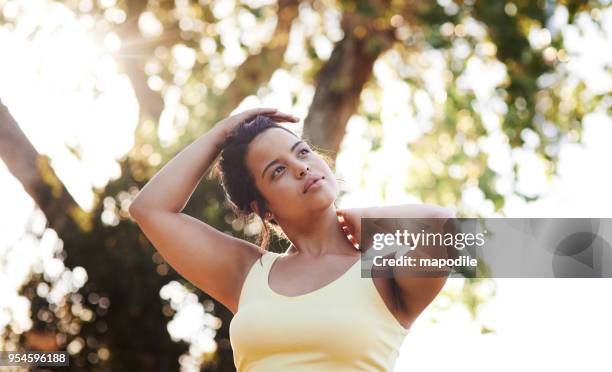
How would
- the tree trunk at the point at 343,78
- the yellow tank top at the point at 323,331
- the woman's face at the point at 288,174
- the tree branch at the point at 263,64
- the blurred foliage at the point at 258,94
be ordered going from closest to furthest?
the yellow tank top at the point at 323,331
the woman's face at the point at 288,174
the blurred foliage at the point at 258,94
the tree trunk at the point at 343,78
the tree branch at the point at 263,64

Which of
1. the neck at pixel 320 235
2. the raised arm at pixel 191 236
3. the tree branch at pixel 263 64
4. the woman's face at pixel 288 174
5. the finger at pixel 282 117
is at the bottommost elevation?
the tree branch at pixel 263 64

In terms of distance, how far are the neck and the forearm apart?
0.37 meters

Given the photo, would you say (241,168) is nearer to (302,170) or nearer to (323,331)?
(302,170)

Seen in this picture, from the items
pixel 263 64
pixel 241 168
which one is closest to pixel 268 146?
pixel 241 168

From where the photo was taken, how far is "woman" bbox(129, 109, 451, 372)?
2150 millimetres

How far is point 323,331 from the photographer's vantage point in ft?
7.02

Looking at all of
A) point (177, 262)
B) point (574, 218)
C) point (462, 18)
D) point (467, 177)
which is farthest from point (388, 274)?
point (467, 177)

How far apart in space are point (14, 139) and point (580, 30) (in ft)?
14.6

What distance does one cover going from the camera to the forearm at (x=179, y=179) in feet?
8.52

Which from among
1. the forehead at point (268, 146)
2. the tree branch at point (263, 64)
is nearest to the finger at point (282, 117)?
the forehead at point (268, 146)

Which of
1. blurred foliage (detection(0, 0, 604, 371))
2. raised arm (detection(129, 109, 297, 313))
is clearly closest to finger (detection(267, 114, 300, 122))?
raised arm (detection(129, 109, 297, 313))

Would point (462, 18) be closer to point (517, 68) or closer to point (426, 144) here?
point (517, 68)

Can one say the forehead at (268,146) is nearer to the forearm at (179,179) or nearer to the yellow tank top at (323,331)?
the forearm at (179,179)

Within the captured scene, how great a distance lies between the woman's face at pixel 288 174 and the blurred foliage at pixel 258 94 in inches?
120
